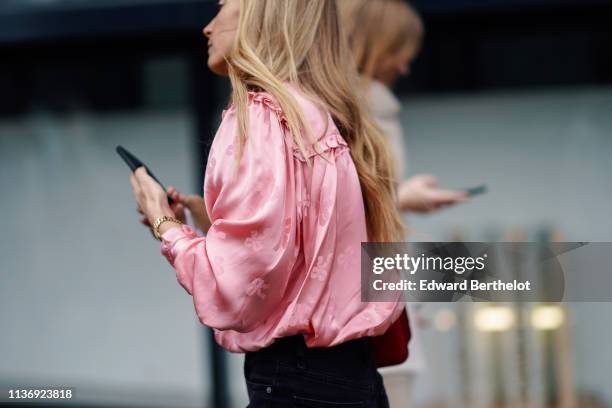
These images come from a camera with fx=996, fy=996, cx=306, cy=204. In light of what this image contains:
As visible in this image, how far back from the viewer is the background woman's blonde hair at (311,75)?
6.97 ft

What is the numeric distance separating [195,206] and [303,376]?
0.56m

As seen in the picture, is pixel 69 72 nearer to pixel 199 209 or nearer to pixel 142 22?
pixel 142 22

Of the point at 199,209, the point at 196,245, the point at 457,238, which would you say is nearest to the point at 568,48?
the point at 457,238

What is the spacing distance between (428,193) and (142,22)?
7.44ft

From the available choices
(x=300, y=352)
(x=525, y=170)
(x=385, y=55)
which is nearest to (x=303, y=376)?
(x=300, y=352)

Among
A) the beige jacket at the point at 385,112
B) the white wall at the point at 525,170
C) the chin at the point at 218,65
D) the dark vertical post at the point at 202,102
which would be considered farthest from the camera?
the dark vertical post at the point at 202,102

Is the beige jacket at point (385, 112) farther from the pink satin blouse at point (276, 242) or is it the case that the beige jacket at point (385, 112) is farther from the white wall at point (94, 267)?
the white wall at point (94, 267)

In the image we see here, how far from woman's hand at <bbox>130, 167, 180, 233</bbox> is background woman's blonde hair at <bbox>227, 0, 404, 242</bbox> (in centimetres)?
27

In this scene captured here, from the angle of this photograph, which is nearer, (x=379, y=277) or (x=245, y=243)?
(x=245, y=243)

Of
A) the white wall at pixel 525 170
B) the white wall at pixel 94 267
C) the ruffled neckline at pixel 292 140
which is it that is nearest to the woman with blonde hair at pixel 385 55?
the ruffled neckline at pixel 292 140

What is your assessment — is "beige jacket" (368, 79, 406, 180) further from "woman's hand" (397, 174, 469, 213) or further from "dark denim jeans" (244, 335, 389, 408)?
"dark denim jeans" (244, 335, 389, 408)

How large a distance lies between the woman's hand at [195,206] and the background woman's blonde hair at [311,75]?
33 centimetres

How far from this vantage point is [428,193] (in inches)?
136

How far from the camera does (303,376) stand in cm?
210
